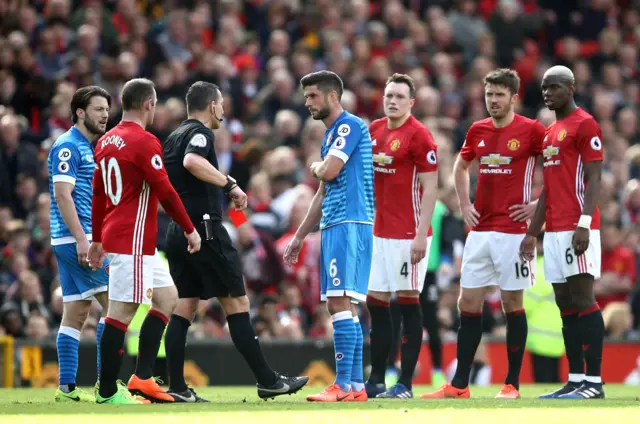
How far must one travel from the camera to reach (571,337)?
34.8 ft

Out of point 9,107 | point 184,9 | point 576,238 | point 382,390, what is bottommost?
point 382,390

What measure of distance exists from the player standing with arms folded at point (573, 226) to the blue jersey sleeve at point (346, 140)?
184cm

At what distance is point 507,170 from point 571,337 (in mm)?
1574

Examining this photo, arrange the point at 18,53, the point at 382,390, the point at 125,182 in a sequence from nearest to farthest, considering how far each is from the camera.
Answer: the point at 125,182
the point at 382,390
the point at 18,53

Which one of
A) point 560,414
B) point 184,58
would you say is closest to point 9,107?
point 184,58

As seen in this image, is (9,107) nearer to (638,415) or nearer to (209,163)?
(209,163)

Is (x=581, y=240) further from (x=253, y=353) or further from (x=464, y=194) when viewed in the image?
(x=253, y=353)

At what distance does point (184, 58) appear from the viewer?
18391 millimetres

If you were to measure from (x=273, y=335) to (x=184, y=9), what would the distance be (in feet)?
23.0

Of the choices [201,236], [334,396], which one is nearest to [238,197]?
[201,236]

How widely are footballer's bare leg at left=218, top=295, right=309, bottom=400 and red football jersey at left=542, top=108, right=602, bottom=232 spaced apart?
2.65 m

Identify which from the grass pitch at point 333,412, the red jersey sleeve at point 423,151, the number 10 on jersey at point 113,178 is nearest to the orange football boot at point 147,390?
the grass pitch at point 333,412

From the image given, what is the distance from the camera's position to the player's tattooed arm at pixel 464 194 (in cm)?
1112

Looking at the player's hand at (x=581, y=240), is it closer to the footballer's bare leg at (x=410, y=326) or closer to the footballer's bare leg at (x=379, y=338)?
the footballer's bare leg at (x=410, y=326)
